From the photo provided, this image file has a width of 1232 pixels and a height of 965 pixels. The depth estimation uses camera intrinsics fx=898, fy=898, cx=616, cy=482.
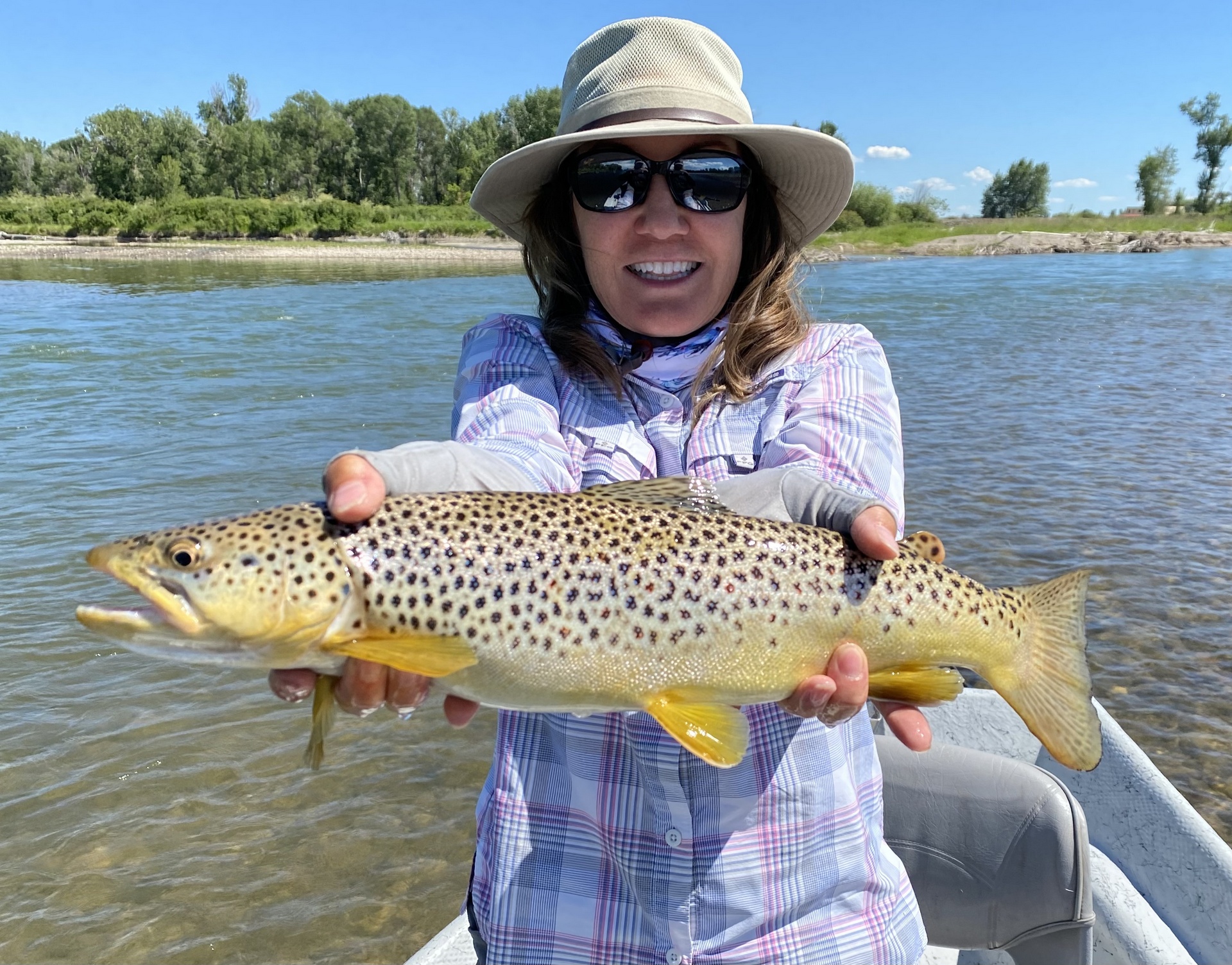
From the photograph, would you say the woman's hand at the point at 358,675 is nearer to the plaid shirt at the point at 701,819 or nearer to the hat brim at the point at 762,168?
the plaid shirt at the point at 701,819

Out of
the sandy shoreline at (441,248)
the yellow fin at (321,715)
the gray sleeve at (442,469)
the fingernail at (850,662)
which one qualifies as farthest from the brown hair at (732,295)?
the sandy shoreline at (441,248)

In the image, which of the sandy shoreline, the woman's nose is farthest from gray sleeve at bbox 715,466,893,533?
the sandy shoreline

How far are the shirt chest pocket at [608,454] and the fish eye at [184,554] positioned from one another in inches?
42.9

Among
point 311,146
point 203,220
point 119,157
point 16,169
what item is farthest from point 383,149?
point 16,169

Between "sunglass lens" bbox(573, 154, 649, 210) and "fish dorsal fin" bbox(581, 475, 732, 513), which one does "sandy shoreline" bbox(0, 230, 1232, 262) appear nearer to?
"sunglass lens" bbox(573, 154, 649, 210)

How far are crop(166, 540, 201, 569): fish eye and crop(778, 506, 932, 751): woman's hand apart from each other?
1.49 meters

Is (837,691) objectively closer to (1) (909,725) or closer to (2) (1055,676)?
(1) (909,725)

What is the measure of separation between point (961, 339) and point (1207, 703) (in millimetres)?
19655

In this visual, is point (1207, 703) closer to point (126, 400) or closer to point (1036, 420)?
point (1036, 420)

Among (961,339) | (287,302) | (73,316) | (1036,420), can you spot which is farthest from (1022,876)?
(287,302)

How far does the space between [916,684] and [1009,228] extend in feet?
312

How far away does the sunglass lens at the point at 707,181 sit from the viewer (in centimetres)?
287

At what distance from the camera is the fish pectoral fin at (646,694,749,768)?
6.92 ft

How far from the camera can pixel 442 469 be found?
2326mm
